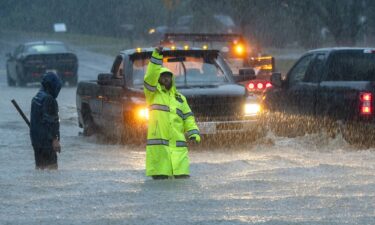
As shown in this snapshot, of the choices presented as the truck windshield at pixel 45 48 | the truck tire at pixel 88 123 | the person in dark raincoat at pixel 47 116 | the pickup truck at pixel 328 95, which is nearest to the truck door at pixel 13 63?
the truck windshield at pixel 45 48

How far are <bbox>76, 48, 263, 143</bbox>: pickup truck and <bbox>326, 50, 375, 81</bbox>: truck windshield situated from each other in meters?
1.22

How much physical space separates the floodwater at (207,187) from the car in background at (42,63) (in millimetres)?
19104

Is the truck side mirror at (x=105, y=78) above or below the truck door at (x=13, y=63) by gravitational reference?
above

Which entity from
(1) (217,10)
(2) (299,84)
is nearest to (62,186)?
(2) (299,84)

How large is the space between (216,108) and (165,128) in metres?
3.76

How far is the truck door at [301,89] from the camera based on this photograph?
15062 millimetres

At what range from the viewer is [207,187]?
34.5ft

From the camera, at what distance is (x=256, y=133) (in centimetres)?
1493

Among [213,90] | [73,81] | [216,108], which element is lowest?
[73,81]

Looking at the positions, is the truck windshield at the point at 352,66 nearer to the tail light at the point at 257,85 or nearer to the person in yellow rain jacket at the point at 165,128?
the person in yellow rain jacket at the point at 165,128

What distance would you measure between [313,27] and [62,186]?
34140 millimetres

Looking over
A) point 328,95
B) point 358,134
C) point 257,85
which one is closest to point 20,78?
point 257,85

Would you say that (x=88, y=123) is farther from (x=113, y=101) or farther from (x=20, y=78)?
(x=20, y=78)

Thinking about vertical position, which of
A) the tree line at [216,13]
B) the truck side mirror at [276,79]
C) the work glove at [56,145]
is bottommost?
the work glove at [56,145]
